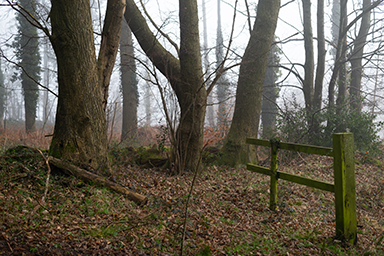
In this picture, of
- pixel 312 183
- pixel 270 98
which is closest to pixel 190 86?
pixel 312 183

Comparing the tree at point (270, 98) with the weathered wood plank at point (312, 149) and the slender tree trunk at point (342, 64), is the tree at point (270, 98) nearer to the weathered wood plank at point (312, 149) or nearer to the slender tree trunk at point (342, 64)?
the slender tree trunk at point (342, 64)

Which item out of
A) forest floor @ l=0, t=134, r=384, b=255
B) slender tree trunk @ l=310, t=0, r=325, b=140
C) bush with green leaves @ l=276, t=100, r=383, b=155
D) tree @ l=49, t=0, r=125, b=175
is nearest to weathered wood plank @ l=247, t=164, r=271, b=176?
forest floor @ l=0, t=134, r=384, b=255

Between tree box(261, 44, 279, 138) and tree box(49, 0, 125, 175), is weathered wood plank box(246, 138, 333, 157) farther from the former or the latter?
tree box(261, 44, 279, 138)

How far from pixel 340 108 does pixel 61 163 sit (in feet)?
31.4

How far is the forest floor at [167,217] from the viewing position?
11.3 ft

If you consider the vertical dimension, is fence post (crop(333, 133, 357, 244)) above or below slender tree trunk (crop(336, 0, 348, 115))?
below

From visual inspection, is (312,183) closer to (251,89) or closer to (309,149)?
(309,149)

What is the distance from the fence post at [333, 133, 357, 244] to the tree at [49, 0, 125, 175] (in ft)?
14.4

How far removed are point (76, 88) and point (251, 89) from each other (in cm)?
543

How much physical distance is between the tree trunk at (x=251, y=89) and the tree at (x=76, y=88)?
4395 millimetres

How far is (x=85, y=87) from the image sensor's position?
568cm

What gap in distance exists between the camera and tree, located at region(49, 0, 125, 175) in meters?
5.50

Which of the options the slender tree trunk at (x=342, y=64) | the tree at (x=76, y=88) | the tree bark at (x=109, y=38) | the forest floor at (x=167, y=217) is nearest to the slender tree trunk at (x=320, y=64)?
the slender tree trunk at (x=342, y=64)

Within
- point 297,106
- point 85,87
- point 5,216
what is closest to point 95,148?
point 85,87
